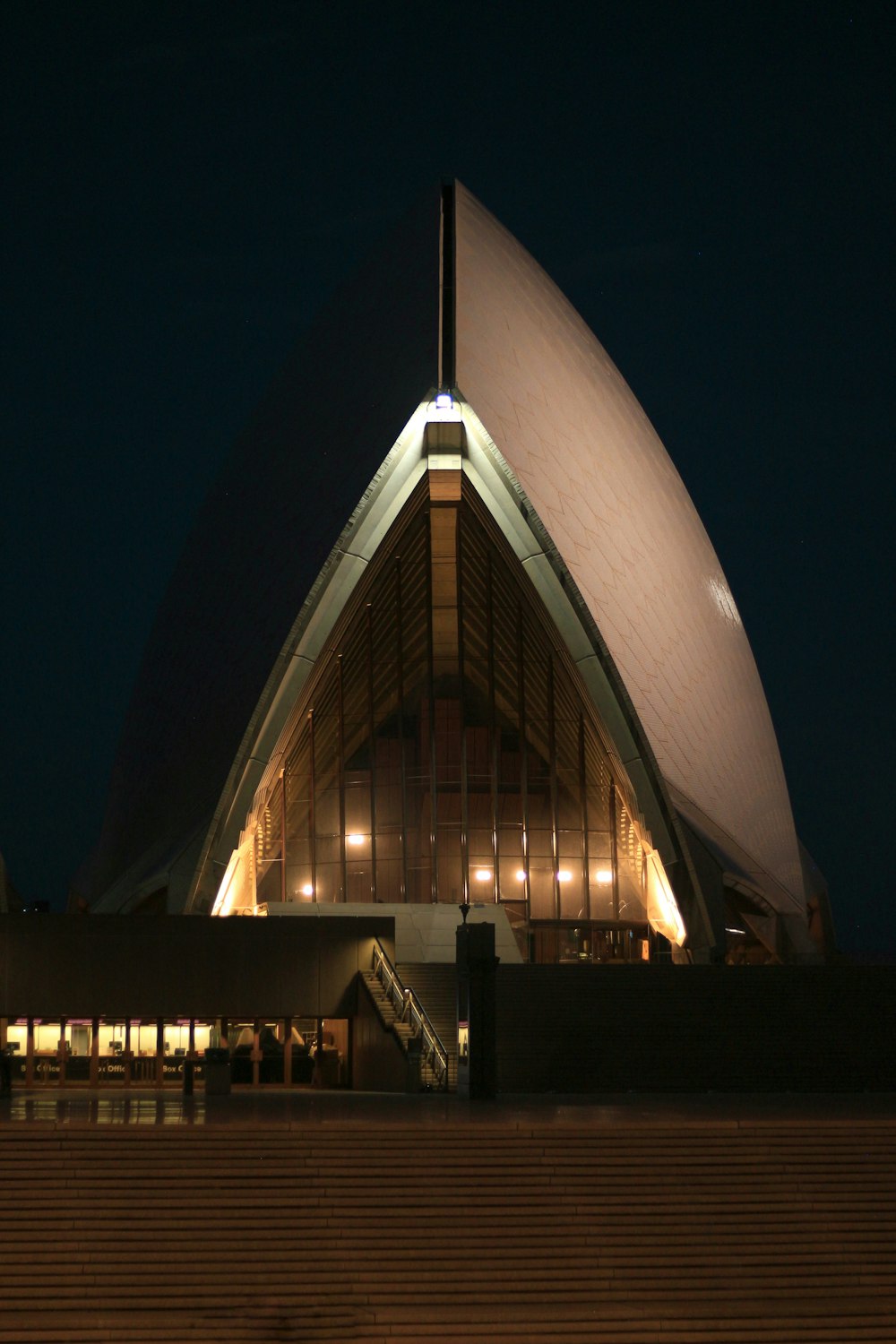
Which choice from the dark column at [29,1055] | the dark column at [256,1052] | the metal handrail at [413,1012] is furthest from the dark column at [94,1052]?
the metal handrail at [413,1012]

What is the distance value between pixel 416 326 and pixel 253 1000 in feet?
33.9

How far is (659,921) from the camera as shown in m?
25.0

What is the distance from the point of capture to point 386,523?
2391 cm

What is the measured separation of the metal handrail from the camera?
17.8m

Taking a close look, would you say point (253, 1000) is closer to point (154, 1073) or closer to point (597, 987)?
point (154, 1073)

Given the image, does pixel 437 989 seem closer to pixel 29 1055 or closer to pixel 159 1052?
pixel 159 1052

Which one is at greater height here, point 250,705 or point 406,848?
point 250,705

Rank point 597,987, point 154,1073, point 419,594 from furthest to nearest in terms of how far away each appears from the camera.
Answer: point 419,594 → point 154,1073 → point 597,987

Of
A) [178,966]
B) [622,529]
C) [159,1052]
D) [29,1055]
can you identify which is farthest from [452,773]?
[29,1055]

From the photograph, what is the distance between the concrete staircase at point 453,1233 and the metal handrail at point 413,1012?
6148 millimetres

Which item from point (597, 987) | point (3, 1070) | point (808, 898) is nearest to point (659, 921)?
point (808, 898)

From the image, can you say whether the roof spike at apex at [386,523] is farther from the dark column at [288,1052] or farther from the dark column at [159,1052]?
the dark column at [288,1052]

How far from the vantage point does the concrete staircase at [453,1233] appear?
934 centimetres

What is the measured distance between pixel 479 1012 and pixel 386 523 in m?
10.0
